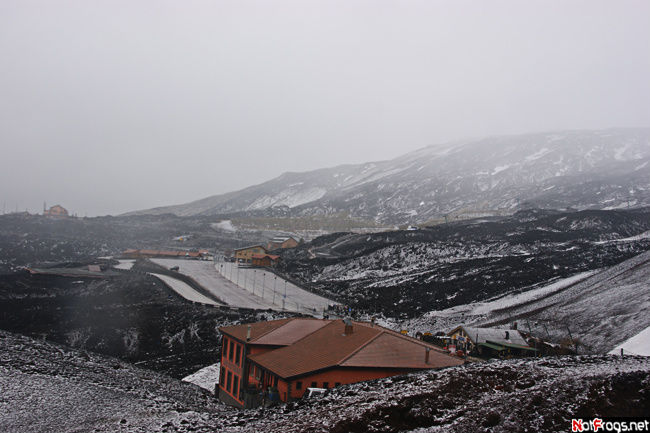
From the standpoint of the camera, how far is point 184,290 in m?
71.3

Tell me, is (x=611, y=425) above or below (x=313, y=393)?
above

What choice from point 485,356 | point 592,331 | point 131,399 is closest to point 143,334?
point 131,399

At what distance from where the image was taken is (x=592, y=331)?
36.7m

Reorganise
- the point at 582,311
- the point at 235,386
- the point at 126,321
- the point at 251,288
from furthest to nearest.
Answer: the point at 251,288 → the point at 126,321 → the point at 582,311 → the point at 235,386

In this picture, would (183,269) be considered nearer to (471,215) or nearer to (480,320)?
(480,320)

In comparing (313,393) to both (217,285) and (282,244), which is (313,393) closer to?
(217,285)

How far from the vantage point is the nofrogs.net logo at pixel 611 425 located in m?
11.2

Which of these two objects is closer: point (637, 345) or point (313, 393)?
point (313, 393)

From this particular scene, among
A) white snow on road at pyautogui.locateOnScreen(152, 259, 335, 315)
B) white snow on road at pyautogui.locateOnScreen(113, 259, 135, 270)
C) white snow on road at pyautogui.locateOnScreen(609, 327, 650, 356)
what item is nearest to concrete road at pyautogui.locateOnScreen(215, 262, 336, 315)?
white snow on road at pyautogui.locateOnScreen(152, 259, 335, 315)

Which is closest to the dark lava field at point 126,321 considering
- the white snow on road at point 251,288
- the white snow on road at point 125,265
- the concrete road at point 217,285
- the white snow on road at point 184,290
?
the white snow on road at point 184,290

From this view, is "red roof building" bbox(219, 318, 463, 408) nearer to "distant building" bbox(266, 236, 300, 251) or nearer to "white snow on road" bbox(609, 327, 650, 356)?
"white snow on road" bbox(609, 327, 650, 356)

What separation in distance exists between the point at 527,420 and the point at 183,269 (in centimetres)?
8805

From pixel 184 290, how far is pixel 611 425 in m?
66.1

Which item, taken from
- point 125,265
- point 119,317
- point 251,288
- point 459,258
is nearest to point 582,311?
point 459,258
